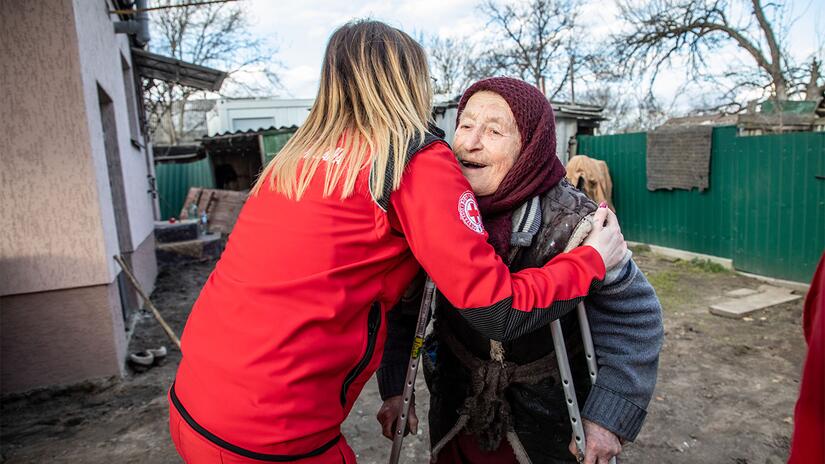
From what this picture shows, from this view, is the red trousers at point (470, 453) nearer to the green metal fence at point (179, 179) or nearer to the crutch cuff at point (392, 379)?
the crutch cuff at point (392, 379)

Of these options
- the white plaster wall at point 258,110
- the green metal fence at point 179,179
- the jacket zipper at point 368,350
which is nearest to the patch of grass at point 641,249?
the jacket zipper at point 368,350

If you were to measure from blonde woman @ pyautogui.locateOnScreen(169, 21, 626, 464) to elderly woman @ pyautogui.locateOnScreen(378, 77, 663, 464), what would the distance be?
193 millimetres

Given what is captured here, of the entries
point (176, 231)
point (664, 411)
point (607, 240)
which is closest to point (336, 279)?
point (607, 240)

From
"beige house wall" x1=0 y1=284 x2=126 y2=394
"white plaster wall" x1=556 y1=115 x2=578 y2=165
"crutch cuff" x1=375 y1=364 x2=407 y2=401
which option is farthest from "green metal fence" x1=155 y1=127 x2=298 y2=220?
"crutch cuff" x1=375 y1=364 x2=407 y2=401

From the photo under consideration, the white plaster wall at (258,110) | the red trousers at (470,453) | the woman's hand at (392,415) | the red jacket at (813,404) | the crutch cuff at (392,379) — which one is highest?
the white plaster wall at (258,110)

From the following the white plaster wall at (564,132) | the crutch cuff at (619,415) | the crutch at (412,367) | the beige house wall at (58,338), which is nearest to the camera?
the crutch cuff at (619,415)

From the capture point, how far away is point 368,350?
1.47m

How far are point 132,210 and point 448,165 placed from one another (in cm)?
642

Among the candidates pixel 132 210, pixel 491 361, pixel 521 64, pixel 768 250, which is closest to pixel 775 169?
pixel 768 250

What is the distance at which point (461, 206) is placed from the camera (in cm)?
135

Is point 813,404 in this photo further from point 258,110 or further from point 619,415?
point 258,110

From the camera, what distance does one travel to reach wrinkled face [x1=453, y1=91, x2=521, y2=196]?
5.47 feet

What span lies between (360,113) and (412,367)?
954 millimetres

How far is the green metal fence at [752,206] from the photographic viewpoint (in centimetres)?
697
